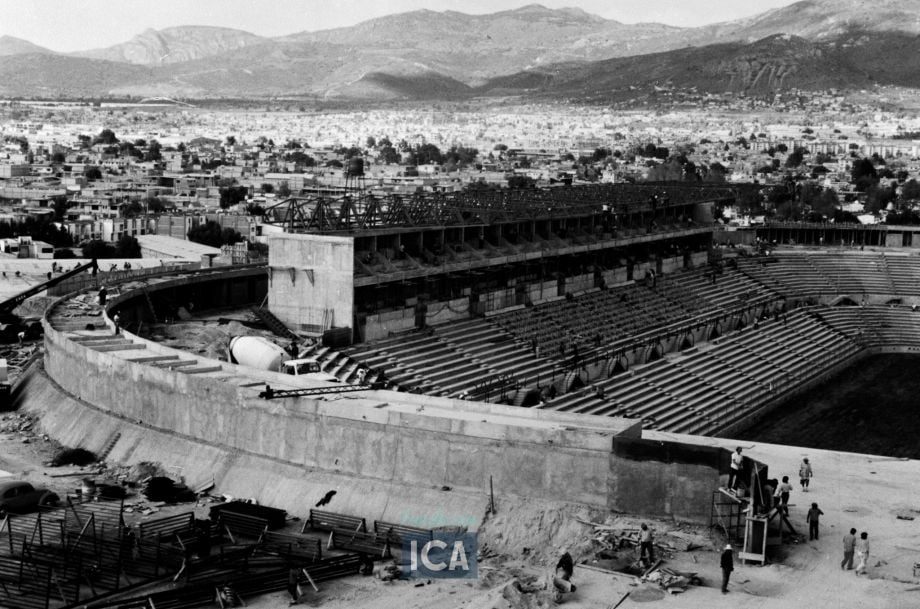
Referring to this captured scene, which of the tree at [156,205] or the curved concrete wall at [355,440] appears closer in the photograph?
the curved concrete wall at [355,440]

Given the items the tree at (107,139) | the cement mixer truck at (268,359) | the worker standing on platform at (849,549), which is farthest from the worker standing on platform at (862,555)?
the tree at (107,139)

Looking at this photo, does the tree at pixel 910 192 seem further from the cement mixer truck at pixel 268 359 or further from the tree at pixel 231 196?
Result: the cement mixer truck at pixel 268 359

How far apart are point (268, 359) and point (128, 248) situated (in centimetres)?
2612

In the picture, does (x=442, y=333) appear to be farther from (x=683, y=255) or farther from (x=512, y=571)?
(x=683, y=255)

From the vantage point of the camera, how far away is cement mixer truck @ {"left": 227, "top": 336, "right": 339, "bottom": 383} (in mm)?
23672

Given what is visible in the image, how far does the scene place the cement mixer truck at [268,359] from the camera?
2367 centimetres

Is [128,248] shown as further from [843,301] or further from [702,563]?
[702,563]

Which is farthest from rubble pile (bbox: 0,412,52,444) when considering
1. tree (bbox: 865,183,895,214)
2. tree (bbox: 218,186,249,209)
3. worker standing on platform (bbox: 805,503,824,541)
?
tree (bbox: 865,183,895,214)

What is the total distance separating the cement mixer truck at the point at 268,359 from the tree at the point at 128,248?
2448 centimetres

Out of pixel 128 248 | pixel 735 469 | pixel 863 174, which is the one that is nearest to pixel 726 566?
pixel 735 469

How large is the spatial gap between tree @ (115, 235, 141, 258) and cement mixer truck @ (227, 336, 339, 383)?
24482 millimetres

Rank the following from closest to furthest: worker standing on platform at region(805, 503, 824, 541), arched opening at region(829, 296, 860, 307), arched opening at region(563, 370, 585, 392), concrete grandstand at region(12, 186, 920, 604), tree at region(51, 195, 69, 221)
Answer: worker standing on platform at region(805, 503, 824, 541), concrete grandstand at region(12, 186, 920, 604), arched opening at region(563, 370, 585, 392), arched opening at region(829, 296, 860, 307), tree at region(51, 195, 69, 221)

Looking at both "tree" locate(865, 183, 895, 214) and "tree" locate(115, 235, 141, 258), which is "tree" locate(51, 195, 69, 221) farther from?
"tree" locate(865, 183, 895, 214)

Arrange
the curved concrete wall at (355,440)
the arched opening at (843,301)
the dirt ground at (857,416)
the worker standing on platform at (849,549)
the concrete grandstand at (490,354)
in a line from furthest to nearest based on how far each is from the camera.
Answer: the arched opening at (843,301)
the dirt ground at (857,416)
the concrete grandstand at (490,354)
the curved concrete wall at (355,440)
the worker standing on platform at (849,549)
